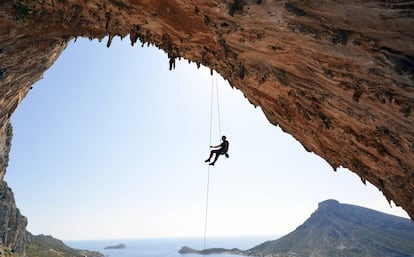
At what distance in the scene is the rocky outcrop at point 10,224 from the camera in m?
72.6

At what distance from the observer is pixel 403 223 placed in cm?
16575

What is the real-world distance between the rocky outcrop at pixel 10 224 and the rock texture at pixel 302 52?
231 ft

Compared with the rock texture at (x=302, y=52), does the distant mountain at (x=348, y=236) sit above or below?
below

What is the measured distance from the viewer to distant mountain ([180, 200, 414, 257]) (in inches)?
4931

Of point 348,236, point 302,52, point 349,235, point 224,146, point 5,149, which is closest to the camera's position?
point 302,52

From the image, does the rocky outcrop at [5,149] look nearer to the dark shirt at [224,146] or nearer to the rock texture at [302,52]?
the rock texture at [302,52]

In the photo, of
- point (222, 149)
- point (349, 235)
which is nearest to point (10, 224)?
point (222, 149)

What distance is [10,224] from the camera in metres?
77.0

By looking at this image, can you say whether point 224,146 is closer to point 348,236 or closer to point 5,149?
point 5,149

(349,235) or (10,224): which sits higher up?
(10,224)

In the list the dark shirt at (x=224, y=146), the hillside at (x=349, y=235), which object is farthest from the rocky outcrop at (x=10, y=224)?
the hillside at (x=349, y=235)

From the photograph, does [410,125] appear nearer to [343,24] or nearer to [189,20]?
[343,24]

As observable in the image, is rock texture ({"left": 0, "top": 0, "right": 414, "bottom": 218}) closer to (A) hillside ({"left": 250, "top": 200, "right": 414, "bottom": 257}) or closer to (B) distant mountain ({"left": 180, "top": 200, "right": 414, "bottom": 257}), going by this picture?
(B) distant mountain ({"left": 180, "top": 200, "right": 414, "bottom": 257})

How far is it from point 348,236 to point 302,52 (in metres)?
159
